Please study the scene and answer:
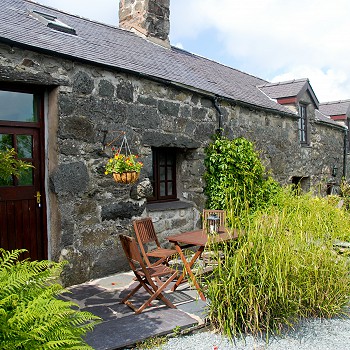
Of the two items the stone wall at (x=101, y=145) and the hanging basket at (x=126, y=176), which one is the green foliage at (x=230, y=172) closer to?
→ the stone wall at (x=101, y=145)

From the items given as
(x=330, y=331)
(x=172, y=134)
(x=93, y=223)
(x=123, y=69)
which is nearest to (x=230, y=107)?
(x=172, y=134)

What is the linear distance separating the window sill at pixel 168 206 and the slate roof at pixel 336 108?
10.1 meters

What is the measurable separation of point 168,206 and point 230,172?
4.97 ft

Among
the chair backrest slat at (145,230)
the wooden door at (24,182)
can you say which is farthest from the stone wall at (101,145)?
the chair backrest slat at (145,230)

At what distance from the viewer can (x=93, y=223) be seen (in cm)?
527

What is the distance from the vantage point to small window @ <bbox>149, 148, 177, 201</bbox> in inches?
267

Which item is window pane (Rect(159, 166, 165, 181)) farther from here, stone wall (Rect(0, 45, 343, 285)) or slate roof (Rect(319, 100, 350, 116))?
slate roof (Rect(319, 100, 350, 116))

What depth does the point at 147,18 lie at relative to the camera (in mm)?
8594

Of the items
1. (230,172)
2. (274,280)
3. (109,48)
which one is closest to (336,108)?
→ (230,172)

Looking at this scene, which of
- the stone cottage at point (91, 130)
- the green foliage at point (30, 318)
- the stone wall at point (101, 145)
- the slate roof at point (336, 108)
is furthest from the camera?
the slate roof at point (336, 108)

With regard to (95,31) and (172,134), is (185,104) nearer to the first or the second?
(172,134)

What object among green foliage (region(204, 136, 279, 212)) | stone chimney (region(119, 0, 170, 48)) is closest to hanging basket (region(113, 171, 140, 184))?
green foliage (region(204, 136, 279, 212))

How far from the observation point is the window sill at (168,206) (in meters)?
6.35

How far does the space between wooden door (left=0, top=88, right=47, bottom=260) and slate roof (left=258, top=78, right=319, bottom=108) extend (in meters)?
7.64
